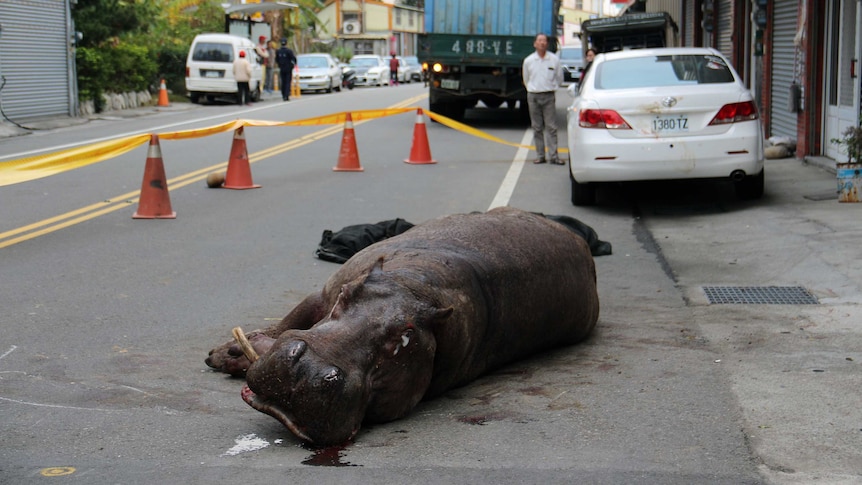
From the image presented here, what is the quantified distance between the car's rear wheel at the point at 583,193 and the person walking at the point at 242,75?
2396 centimetres

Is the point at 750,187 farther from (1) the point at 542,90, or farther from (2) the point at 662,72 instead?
(1) the point at 542,90

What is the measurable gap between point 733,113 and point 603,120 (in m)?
1.33

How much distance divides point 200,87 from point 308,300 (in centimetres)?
3092

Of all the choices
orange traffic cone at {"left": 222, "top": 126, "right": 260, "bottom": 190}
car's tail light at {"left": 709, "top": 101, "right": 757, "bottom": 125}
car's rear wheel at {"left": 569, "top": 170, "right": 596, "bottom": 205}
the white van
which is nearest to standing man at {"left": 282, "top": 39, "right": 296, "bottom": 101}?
the white van

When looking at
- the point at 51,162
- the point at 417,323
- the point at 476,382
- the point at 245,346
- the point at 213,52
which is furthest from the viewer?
the point at 213,52

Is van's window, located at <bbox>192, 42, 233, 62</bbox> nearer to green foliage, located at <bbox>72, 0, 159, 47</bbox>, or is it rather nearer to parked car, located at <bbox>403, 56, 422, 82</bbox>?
green foliage, located at <bbox>72, 0, 159, 47</bbox>

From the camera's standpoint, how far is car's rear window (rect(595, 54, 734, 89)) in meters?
11.7

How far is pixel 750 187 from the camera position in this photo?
466 inches

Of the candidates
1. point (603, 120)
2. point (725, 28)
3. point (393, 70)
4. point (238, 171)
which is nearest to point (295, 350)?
point (603, 120)

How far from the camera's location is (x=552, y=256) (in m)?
5.95

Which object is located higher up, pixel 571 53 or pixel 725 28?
pixel 571 53

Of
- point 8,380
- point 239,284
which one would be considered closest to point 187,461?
point 8,380

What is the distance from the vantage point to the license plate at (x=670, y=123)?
1112 cm

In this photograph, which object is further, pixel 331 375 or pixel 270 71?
pixel 270 71
